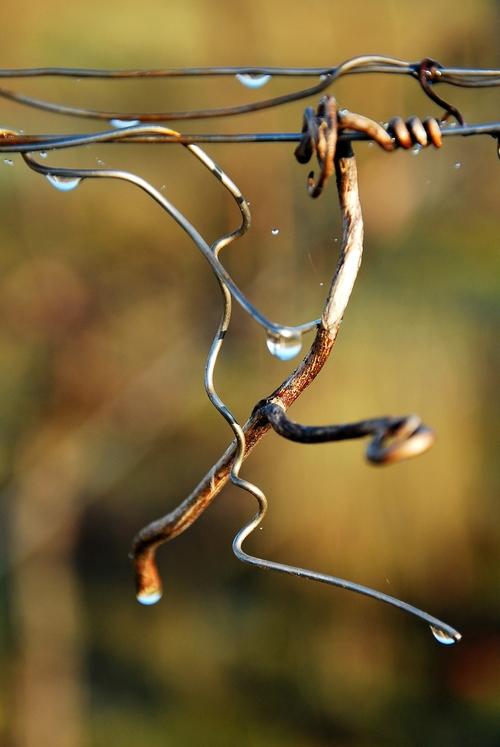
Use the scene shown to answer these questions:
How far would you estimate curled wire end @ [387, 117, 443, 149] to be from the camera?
0.68 meters

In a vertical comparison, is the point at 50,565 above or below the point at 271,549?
below

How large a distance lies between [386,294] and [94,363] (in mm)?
925

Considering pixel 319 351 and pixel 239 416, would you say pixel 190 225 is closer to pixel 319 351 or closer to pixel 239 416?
pixel 319 351

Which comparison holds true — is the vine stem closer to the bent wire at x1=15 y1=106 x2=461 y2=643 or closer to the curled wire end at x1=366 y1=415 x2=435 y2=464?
the bent wire at x1=15 y1=106 x2=461 y2=643

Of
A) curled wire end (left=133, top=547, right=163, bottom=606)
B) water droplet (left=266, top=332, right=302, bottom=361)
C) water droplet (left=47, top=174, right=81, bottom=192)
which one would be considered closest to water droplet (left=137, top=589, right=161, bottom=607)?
curled wire end (left=133, top=547, right=163, bottom=606)

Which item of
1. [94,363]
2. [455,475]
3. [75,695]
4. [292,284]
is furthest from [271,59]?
[75,695]

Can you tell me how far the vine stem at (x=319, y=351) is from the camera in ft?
2.35

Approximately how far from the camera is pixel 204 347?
8.44 feet

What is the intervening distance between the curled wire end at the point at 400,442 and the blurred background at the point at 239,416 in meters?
1.94

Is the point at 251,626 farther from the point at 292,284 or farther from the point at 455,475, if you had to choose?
the point at 292,284

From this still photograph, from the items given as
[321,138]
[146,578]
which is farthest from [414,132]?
[146,578]

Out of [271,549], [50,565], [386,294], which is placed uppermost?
[386,294]

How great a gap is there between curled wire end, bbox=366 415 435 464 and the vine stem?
209 millimetres

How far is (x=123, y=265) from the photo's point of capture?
2645 millimetres
